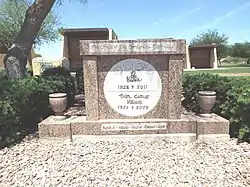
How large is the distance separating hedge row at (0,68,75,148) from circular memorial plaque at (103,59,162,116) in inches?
70.2

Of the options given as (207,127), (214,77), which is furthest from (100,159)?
(214,77)

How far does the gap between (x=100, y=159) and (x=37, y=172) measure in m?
0.99

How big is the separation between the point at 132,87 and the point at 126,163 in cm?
172

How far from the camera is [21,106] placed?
5465 millimetres

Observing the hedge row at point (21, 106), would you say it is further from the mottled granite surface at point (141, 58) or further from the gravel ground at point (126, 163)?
the mottled granite surface at point (141, 58)

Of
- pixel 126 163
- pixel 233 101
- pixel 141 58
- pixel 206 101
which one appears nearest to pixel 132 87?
pixel 141 58

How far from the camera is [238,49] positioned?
6003 cm

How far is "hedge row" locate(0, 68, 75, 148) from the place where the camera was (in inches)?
196

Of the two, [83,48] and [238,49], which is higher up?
[238,49]

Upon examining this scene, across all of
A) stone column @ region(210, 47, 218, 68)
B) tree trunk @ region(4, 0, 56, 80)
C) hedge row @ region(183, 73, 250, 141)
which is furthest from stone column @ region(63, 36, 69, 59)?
hedge row @ region(183, 73, 250, 141)

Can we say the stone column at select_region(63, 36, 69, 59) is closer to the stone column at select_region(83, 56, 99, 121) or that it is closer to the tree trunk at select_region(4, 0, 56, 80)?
the tree trunk at select_region(4, 0, 56, 80)

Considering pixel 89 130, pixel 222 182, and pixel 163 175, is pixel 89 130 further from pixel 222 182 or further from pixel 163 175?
pixel 222 182

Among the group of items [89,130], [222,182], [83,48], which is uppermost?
[83,48]

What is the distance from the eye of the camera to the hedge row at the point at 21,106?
196 inches
